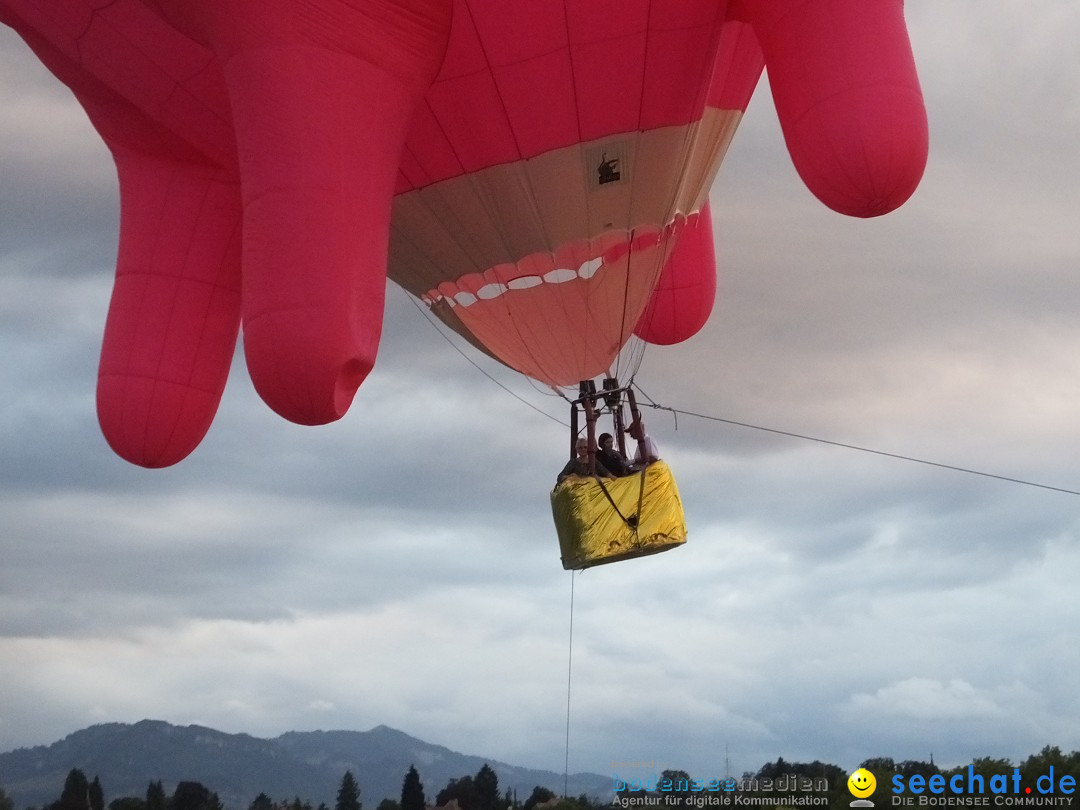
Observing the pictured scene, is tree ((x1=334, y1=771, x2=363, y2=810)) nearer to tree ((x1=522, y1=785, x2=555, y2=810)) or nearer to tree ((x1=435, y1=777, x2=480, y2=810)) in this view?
tree ((x1=435, y1=777, x2=480, y2=810))

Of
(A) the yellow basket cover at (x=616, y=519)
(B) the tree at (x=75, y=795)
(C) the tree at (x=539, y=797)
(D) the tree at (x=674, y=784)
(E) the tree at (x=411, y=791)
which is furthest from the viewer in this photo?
(B) the tree at (x=75, y=795)

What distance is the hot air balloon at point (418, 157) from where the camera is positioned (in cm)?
907

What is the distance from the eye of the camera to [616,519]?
11.2 m

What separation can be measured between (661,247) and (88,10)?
161 inches

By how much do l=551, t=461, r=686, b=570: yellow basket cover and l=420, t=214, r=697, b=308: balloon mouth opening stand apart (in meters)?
1.41

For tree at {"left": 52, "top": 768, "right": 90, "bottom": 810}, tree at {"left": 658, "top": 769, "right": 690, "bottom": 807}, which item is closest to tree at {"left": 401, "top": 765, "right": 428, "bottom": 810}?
tree at {"left": 52, "top": 768, "right": 90, "bottom": 810}

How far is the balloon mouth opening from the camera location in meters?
11.2

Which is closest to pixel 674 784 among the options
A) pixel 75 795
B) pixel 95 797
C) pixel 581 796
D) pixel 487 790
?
pixel 581 796

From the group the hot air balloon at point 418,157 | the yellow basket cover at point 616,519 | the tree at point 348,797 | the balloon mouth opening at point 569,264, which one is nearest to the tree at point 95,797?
the tree at point 348,797

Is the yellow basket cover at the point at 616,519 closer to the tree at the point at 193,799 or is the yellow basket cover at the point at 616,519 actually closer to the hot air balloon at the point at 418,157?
the hot air balloon at the point at 418,157

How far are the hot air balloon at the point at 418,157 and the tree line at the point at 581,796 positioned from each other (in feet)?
21.0

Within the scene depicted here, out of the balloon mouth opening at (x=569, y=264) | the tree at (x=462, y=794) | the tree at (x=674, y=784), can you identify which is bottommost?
the tree at (x=674, y=784)

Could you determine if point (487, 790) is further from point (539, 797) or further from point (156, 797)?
point (156, 797)

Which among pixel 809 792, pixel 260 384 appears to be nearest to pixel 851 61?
pixel 260 384
